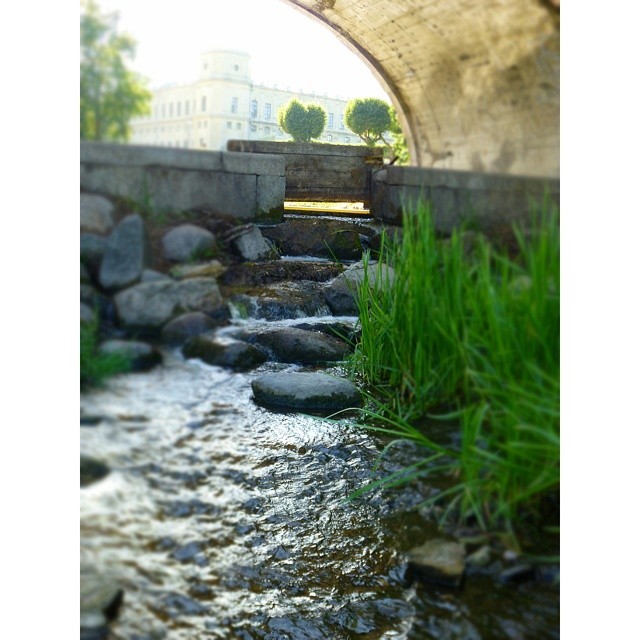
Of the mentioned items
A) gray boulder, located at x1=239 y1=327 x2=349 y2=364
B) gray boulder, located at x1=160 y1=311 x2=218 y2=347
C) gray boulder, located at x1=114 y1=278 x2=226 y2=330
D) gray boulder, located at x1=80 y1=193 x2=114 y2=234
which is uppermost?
gray boulder, located at x1=80 y1=193 x2=114 y2=234

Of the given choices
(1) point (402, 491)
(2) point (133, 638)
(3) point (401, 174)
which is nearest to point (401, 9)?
(3) point (401, 174)

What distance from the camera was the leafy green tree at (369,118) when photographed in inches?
54.3

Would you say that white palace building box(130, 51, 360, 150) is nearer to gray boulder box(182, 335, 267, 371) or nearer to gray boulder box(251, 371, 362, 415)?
gray boulder box(182, 335, 267, 371)

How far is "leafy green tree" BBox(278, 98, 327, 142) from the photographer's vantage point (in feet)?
4.90

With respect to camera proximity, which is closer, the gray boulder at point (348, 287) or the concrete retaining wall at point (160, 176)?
the concrete retaining wall at point (160, 176)

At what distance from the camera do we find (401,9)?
1.26m

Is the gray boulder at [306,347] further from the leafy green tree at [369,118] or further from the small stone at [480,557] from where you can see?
the small stone at [480,557]

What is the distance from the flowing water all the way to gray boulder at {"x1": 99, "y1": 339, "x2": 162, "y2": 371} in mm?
14

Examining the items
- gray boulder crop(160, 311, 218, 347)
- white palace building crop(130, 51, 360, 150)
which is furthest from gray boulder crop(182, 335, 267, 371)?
white palace building crop(130, 51, 360, 150)

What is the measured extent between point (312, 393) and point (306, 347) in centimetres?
9

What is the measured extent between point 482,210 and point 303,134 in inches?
21.8

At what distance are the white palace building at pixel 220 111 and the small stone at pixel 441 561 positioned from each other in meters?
0.72

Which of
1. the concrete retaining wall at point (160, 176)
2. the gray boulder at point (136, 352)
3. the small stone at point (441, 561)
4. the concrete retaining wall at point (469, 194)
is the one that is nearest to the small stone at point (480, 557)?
the small stone at point (441, 561)

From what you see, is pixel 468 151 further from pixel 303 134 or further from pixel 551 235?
pixel 303 134
